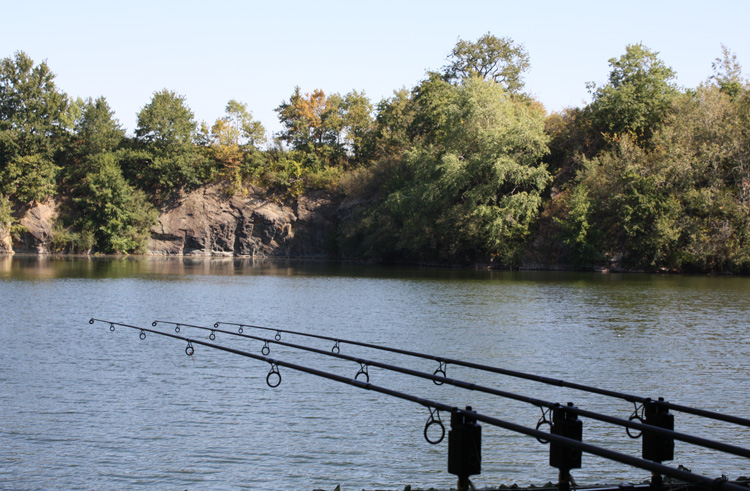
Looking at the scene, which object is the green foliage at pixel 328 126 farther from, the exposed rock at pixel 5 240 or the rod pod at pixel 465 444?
the rod pod at pixel 465 444

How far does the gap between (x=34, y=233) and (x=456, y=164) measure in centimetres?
5339

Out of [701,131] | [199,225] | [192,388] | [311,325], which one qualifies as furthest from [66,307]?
[199,225]

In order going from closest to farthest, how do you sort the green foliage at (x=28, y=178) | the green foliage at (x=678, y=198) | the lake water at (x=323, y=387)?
the lake water at (x=323, y=387), the green foliage at (x=678, y=198), the green foliage at (x=28, y=178)

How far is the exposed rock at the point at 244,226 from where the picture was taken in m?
85.5

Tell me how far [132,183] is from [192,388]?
78.2 metres

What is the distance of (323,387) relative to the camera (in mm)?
15016

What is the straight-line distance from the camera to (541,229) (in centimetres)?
5684

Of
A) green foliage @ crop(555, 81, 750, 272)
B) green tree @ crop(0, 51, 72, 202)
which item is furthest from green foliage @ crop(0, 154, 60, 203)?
green foliage @ crop(555, 81, 750, 272)

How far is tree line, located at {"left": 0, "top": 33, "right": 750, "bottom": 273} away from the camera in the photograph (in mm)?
49719

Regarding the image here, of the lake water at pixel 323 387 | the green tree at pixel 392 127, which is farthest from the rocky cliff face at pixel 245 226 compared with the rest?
the lake water at pixel 323 387

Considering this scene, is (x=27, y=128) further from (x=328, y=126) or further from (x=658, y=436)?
(x=658, y=436)

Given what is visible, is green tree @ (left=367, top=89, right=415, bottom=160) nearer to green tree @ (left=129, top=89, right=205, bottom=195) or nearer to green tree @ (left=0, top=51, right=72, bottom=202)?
green tree @ (left=129, top=89, right=205, bottom=195)

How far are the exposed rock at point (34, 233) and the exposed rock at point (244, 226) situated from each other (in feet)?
39.1

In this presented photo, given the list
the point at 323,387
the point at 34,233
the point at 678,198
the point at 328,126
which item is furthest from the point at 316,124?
the point at 323,387
